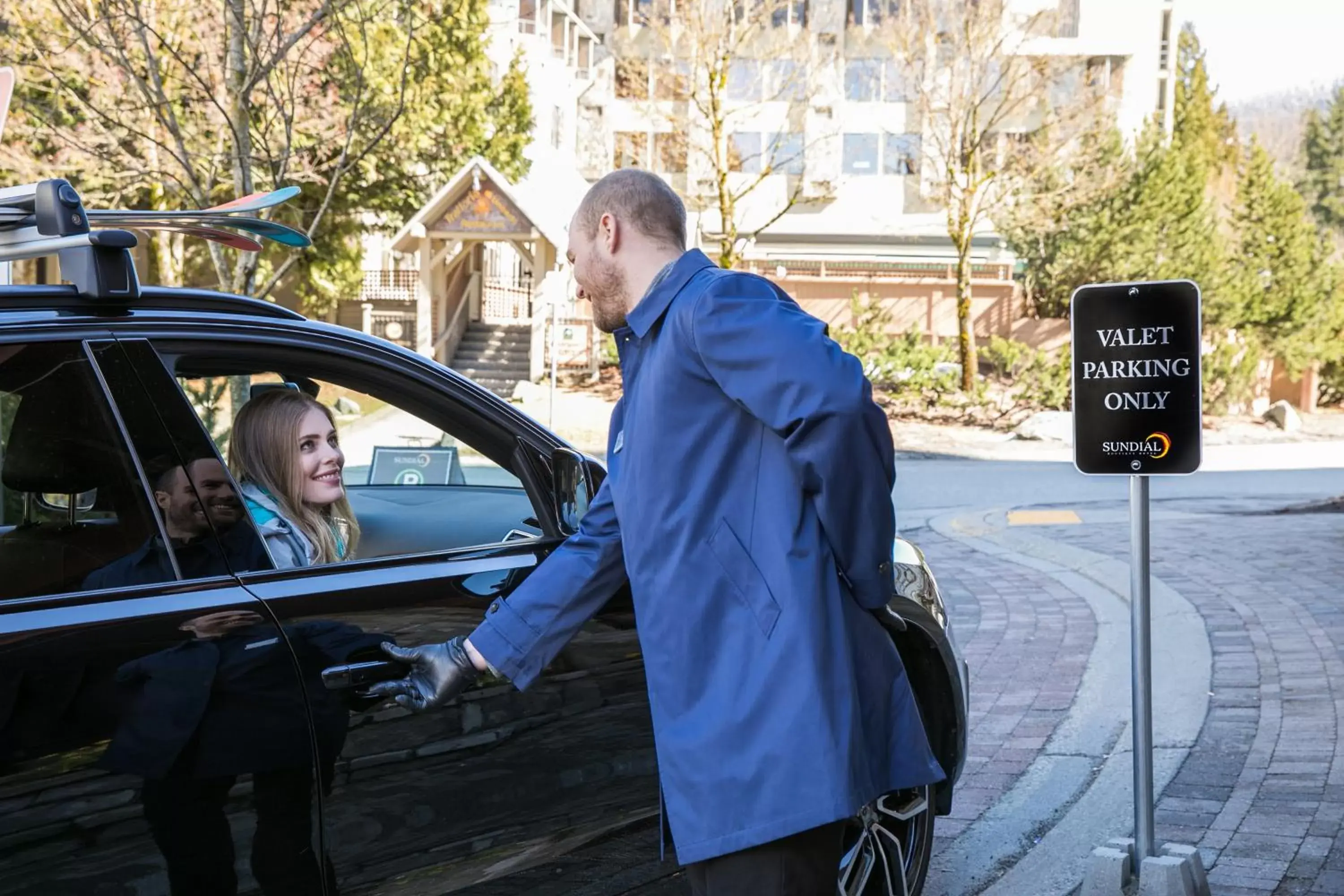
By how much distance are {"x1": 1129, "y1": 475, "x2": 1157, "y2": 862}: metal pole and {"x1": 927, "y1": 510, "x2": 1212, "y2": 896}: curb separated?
1.24 feet

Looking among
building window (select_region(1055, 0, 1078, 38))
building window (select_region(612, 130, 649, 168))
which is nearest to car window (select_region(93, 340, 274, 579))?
building window (select_region(612, 130, 649, 168))

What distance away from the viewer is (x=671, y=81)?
31422 millimetres

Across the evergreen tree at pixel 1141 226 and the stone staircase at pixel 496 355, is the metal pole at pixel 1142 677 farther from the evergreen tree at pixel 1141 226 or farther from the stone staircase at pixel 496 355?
the evergreen tree at pixel 1141 226

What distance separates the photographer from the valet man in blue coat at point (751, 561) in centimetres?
226

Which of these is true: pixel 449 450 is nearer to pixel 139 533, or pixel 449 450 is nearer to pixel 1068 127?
pixel 139 533

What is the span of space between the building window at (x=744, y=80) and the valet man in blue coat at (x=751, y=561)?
1167 inches

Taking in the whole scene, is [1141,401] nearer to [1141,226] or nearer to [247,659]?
[247,659]

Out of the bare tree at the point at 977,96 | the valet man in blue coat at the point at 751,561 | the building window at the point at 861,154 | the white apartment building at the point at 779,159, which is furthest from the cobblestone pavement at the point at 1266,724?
the building window at the point at 861,154

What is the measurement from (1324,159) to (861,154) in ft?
134

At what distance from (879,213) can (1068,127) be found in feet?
60.3

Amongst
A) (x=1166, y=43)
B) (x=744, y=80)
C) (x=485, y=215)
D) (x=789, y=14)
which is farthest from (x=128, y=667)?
(x=1166, y=43)

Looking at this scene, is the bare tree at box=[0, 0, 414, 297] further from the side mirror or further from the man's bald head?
the man's bald head

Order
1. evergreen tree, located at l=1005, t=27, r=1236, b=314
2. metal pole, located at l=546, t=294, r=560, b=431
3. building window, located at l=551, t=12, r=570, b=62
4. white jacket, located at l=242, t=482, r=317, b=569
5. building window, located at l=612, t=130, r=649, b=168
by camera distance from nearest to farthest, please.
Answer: white jacket, located at l=242, t=482, r=317, b=569 → metal pole, located at l=546, t=294, r=560, b=431 → evergreen tree, located at l=1005, t=27, r=1236, b=314 → building window, located at l=612, t=130, r=649, b=168 → building window, located at l=551, t=12, r=570, b=62

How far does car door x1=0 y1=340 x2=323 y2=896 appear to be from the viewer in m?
2.09
